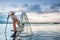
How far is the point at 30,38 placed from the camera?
2170 millimetres

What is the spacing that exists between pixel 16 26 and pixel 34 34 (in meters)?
0.21

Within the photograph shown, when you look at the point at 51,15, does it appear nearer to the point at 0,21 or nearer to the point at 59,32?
the point at 59,32

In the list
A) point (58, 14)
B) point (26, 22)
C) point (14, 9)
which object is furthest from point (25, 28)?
point (58, 14)

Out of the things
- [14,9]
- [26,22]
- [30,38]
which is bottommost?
[30,38]

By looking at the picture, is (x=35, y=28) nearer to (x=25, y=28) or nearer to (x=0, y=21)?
(x=25, y=28)

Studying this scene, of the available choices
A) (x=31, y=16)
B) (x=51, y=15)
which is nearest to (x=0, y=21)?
(x=31, y=16)

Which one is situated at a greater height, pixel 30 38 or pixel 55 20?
pixel 55 20

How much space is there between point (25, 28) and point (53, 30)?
29 cm

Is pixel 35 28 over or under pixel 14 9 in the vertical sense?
under

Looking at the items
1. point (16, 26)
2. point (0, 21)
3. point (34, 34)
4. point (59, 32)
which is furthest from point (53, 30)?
point (0, 21)

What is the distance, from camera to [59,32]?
7.17 feet

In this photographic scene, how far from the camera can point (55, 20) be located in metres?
2.20

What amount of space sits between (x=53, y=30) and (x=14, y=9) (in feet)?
1.51

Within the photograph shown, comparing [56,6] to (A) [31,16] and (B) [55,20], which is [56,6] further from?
(A) [31,16]
